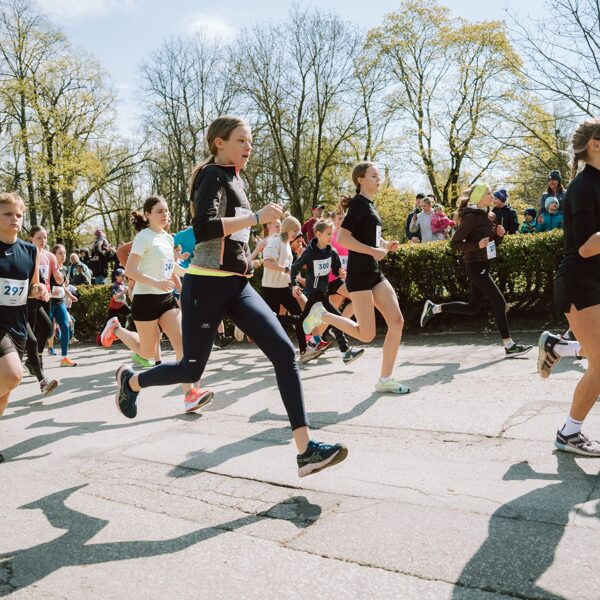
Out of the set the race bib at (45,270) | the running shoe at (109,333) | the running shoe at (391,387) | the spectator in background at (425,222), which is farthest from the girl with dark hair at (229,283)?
the spectator in background at (425,222)

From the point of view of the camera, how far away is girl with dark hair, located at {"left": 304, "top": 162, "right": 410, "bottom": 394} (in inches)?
219

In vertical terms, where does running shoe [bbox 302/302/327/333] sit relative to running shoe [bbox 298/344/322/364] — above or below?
above

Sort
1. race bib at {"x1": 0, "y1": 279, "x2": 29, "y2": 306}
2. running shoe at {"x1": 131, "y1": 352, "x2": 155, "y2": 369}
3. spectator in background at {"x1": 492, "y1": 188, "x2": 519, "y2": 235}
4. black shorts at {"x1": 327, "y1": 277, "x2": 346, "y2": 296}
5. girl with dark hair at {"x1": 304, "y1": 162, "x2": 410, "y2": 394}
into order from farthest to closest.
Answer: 1. spectator in background at {"x1": 492, "y1": 188, "x2": 519, "y2": 235}
2. black shorts at {"x1": 327, "y1": 277, "x2": 346, "y2": 296}
3. running shoe at {"x1": 131, "y1": 352, "x2": 155, "y2": 369}
4. girl with dark hair at {"x1": 304, "y1": 162, "x2": 410, "y2": 394}
5. race bib at {"x1": 0, "y1": 279, "x2": 29, "y2": 306}

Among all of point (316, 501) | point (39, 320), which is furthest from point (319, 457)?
point (39, 320)

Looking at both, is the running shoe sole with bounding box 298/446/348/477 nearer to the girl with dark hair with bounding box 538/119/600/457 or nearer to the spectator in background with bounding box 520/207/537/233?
the girl with dark hair with bounding box 538/119/600/457

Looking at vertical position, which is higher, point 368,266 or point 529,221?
point 529,221

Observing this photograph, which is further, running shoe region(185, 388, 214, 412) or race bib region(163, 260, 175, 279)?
race bib region(163, 260, 175, 279)

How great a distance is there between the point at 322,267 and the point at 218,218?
469 centimetres

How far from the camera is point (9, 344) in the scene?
4477 mm

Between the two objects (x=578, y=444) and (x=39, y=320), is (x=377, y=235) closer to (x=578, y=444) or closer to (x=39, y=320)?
(x=578, y=444)

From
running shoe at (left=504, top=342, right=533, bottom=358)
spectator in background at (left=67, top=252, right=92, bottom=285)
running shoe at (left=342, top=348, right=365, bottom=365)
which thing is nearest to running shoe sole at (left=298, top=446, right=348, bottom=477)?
running shoe at (left=342, top=348, right=365, bottom=365)

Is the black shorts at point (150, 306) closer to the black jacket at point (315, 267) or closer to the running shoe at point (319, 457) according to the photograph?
the black jacket at point (315, 267)

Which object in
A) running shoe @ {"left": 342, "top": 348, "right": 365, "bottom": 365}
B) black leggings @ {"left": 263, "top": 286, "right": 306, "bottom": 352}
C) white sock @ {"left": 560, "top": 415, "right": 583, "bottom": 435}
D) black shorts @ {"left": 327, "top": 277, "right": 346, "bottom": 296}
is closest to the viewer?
white sock @ {"left": 560, "top": 415, "right": 583, "bottom": 435}

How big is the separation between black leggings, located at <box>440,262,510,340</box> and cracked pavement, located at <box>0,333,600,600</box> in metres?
1.27
